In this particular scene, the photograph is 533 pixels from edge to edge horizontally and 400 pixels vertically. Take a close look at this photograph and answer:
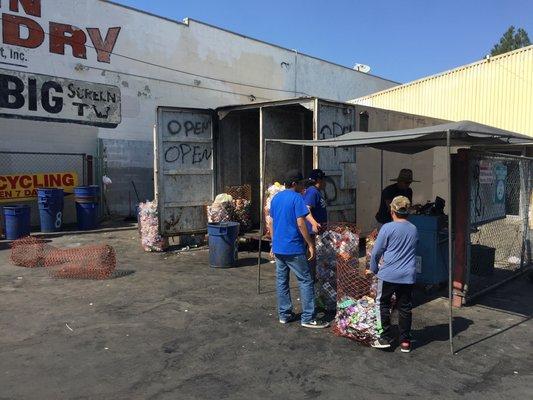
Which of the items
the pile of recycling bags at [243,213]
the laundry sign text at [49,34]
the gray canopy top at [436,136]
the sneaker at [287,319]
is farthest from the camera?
the laundry sign text at [49,34]

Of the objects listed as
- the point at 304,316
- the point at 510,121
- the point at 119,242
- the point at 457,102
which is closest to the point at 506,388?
the point at 304,316

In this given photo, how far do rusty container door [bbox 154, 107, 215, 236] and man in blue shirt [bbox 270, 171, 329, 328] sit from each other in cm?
480

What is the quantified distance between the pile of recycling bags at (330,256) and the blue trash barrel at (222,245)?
2845mm

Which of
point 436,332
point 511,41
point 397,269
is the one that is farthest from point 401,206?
point 511,41

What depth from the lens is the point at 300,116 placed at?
1116 cm

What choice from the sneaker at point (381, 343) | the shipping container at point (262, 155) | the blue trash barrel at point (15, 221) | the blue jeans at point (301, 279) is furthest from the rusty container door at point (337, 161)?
the blue trash barrel at point (15, 221)

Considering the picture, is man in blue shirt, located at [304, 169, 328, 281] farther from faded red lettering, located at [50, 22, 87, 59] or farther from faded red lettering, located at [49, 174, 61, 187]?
faded red lettering, located at [50, 22, 87, 59]

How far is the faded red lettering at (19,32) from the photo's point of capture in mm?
13266

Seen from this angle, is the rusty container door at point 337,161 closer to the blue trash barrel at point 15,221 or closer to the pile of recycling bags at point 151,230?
the pile of recycling bags at point 151,230

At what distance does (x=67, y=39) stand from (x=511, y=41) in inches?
1528

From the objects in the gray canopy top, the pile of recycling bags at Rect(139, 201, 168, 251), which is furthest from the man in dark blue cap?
the pile of recycling bags at Rect(139, 201, 168, 251)

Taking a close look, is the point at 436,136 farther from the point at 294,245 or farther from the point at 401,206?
the point at 294,245

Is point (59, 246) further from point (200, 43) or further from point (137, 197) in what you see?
point (200, 43)

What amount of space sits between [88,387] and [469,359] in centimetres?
352
